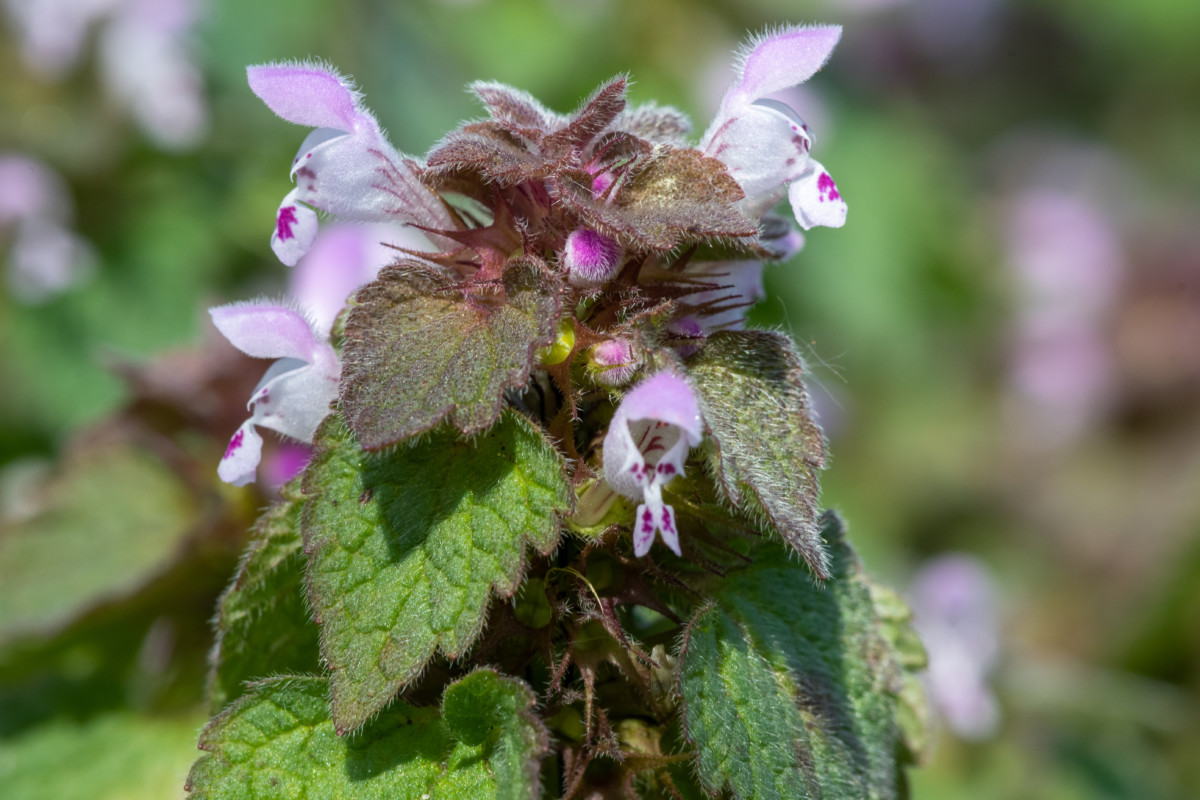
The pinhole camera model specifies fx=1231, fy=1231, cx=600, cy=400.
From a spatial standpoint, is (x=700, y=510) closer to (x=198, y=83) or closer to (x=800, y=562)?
(x=800, y=562)

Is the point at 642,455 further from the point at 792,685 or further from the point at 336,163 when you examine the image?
the point at 336,163

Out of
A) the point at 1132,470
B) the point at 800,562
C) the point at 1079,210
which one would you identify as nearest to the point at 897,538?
the point at 1132,470

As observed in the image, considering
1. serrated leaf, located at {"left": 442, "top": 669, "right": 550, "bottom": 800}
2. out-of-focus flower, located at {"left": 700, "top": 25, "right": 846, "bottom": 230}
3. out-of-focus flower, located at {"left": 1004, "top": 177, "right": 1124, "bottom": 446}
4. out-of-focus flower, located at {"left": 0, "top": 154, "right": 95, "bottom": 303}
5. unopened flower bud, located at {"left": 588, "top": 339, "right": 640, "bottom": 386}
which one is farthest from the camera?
out-of-focus flower, located at {"left": 1004, "top": 177, "right": 1124, "bottom": 446}

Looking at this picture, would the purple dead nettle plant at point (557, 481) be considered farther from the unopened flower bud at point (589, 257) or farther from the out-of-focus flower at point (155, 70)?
the out-of-focus flower at point (155, 70)

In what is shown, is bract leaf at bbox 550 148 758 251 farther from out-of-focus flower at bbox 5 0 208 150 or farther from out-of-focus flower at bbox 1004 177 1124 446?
out-of-focus flower at bbox 1004 177 1124 446

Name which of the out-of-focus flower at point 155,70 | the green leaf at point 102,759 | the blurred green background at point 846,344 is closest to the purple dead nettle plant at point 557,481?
the blurred green background at point 846,344

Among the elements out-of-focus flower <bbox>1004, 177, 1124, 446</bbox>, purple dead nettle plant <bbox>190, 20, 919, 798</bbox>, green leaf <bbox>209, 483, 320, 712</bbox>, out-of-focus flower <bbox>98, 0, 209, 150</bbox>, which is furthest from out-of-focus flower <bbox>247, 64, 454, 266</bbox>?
out-of-focus flower <bbox>1004, 177, 1124, 446</bbox>
